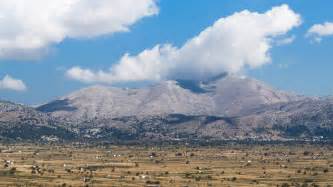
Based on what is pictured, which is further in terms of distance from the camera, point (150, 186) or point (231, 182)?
point (231, 182)

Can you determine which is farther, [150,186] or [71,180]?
[71,180]

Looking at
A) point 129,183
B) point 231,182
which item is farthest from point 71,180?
point 231,182

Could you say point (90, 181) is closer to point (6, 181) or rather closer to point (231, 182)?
point (6, 181)

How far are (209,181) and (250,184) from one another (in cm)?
1436

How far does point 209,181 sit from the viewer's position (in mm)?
198375

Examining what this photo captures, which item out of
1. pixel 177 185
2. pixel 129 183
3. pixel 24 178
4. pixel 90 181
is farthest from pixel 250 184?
pixel 24 178

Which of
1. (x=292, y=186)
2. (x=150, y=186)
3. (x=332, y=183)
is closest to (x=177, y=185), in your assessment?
(x=150, y=186)

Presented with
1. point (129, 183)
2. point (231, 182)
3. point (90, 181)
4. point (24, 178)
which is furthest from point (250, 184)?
point (24, 178)

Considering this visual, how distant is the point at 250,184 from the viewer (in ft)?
625

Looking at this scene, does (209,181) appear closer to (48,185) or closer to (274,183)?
(274,183)

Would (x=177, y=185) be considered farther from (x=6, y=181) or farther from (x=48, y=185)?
(x=6, y=181)

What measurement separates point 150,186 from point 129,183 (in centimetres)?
1129

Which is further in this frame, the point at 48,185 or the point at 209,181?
the point at 209,181

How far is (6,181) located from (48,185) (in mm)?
16074
